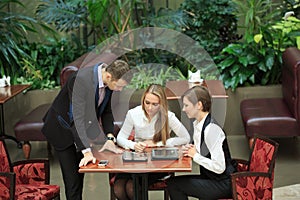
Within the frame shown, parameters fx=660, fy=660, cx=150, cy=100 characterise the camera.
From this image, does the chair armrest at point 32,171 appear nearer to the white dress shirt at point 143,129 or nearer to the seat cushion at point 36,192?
the seat cushion at point 36,192

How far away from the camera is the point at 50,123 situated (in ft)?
14.6

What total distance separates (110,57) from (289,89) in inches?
70.7

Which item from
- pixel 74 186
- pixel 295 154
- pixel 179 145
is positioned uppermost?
pixel 179 145

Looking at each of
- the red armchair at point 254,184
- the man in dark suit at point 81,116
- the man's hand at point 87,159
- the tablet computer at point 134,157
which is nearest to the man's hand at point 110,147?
the man in dark suit at point 81,116

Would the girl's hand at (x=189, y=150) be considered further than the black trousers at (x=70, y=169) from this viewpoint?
No

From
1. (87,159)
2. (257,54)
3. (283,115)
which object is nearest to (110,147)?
(87,159)

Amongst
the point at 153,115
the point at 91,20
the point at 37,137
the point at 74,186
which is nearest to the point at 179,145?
the point at 153,115

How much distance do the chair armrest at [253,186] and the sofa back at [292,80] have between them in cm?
224

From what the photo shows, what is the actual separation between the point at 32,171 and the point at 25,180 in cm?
8

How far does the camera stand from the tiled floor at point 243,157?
5.41 meters

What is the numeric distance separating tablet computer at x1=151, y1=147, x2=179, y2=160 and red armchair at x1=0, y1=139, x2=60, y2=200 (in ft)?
2.52

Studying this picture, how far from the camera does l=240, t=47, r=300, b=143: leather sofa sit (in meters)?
6.09

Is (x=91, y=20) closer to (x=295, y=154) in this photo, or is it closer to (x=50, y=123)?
(x=295, y=154)

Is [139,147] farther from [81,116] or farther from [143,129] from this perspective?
[81,116]
